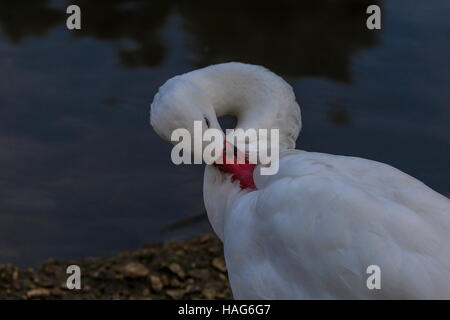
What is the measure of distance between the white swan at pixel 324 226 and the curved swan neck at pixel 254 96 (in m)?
0.25

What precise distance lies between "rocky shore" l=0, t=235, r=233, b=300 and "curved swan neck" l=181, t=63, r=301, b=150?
3.54ft

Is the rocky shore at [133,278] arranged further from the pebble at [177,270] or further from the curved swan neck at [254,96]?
the curved swan neck at [254,96]

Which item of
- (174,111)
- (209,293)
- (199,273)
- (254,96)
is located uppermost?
(254,96)

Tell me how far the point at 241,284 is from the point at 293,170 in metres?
0.46

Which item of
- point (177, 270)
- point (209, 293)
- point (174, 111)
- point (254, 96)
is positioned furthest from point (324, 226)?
point (177, 270)

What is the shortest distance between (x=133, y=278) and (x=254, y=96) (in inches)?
50.9

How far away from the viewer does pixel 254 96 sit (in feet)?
11.3

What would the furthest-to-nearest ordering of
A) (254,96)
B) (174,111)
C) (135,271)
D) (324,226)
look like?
(135,271), (254,96), (174,111), (324,226)

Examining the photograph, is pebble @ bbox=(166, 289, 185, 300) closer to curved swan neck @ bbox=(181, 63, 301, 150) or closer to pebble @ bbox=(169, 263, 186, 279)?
pebble @ bbox=(169, 263, 186, 279)

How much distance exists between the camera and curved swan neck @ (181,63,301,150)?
3377 mm

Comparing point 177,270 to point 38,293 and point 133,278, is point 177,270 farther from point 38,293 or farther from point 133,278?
point 38,293
